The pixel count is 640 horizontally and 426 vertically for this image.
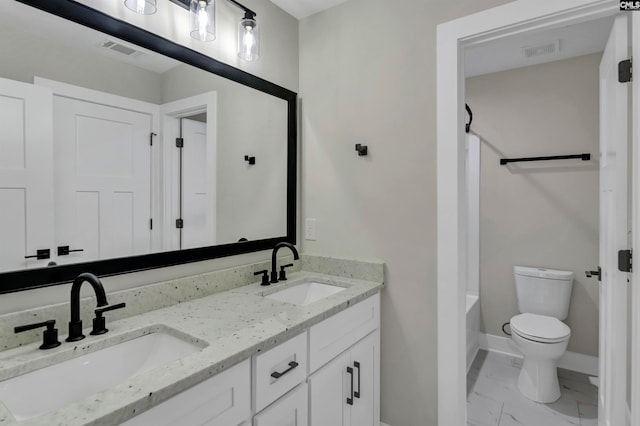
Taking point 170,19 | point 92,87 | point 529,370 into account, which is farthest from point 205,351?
point 529,370

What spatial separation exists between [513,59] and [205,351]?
3023mm

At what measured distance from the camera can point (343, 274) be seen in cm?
196

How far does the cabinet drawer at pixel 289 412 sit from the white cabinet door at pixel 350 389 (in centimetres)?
4

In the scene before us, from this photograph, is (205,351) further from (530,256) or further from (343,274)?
(530,256)

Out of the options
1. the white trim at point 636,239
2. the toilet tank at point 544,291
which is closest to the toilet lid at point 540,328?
the toilet tank at point 544,291

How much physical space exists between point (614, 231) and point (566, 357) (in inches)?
72.0

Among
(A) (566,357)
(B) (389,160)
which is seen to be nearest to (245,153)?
(B) (389,160)

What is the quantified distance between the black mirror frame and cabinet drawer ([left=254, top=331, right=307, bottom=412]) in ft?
2.13

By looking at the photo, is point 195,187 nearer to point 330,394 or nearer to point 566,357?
point 330,394

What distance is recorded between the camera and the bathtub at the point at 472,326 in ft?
8.76

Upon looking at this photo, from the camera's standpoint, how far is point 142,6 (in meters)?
1.29

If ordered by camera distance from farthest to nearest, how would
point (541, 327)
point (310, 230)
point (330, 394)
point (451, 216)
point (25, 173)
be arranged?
point (541, 327) → point (310, 230) → point (451, 216) → point (330, 394) → point (25, 173)

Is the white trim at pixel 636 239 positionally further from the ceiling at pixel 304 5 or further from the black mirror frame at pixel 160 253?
the black mirror frame at pixel 160 253

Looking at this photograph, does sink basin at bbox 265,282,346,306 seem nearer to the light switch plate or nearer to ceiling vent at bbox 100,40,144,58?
the light switch plate
